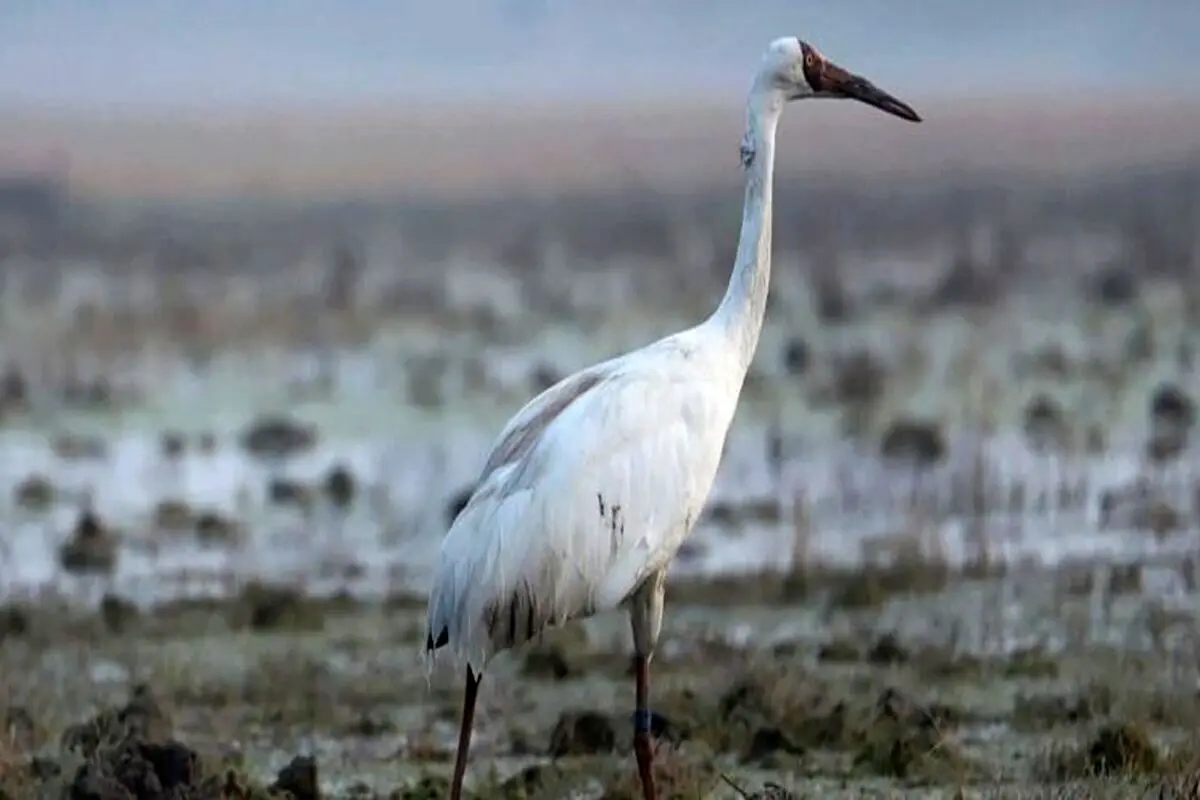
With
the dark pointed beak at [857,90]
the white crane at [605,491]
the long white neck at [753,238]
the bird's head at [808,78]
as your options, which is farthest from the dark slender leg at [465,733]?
the dark pointed beak at [857,90]

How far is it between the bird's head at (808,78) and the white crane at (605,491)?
0.42 ft

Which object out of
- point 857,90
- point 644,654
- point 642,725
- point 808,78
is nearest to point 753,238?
point 808,78


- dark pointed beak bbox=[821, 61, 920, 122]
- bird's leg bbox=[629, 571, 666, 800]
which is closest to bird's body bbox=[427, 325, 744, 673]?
bird's leg bbox=[629, 571, 666, 800]

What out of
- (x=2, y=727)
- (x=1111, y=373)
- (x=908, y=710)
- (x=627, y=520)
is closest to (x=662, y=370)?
(x=627, y=520)

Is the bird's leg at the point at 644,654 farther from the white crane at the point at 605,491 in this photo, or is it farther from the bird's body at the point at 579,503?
the bird's body at the point at 579,503

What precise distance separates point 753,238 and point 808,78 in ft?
2.11

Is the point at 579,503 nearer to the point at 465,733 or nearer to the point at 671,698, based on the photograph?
the point at 465,733

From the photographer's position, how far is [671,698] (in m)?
12.5

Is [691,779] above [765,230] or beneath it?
beneath

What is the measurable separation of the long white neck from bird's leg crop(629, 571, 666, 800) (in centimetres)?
85

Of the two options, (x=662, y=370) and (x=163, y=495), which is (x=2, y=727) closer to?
(x=662, y=370)

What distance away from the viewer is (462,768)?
9.91 m

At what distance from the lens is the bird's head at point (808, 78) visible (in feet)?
34.7

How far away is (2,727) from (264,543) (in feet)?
19.8
